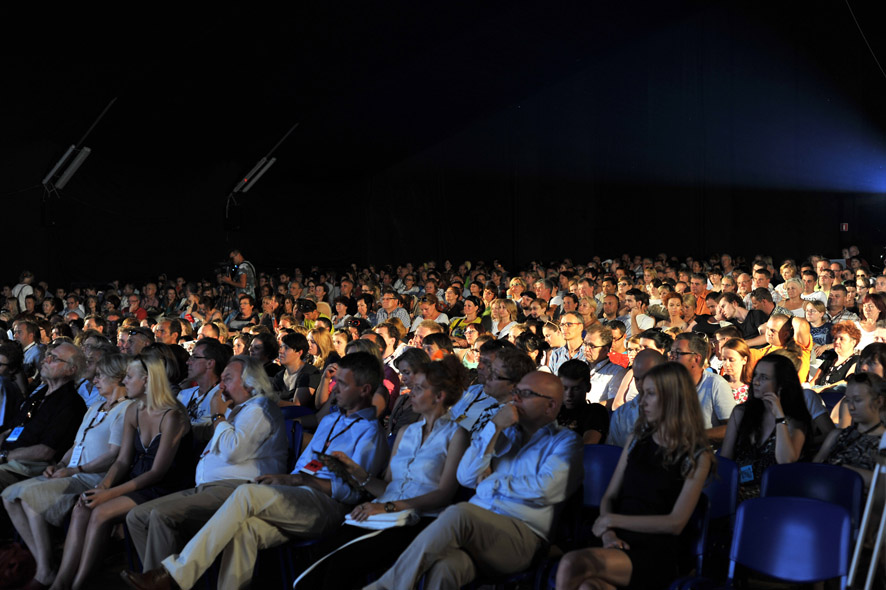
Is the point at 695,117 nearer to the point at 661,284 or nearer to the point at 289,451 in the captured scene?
the point at 661,284

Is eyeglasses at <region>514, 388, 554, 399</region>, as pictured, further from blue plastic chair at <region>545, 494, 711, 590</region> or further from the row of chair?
blue plastic chair at <region>545, 494, 711, 590</region>

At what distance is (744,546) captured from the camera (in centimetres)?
297

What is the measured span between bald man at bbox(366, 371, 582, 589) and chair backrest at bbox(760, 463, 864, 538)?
0.73 meters

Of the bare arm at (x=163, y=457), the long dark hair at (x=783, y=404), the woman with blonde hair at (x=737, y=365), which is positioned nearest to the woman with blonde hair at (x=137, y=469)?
the bare arm at (x=163, y=457)

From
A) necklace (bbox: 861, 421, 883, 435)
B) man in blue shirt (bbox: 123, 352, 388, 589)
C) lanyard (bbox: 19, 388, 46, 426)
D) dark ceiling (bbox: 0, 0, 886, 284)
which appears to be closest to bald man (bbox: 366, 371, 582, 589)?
man in blue shirt (bbox: 123, 352, 388, 589)

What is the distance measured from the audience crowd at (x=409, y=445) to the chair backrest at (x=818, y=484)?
0.26m

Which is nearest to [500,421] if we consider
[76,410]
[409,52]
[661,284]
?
[76,410]

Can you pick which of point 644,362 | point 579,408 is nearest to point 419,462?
point 579,408

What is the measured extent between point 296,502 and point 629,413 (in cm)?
161

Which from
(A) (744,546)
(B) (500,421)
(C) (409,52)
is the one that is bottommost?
(A) (744,546)

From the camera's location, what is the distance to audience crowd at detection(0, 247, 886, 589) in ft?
10.2

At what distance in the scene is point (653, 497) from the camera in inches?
121

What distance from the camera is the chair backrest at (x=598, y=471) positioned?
3.47 meters

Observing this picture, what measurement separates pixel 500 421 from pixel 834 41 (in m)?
15.3
